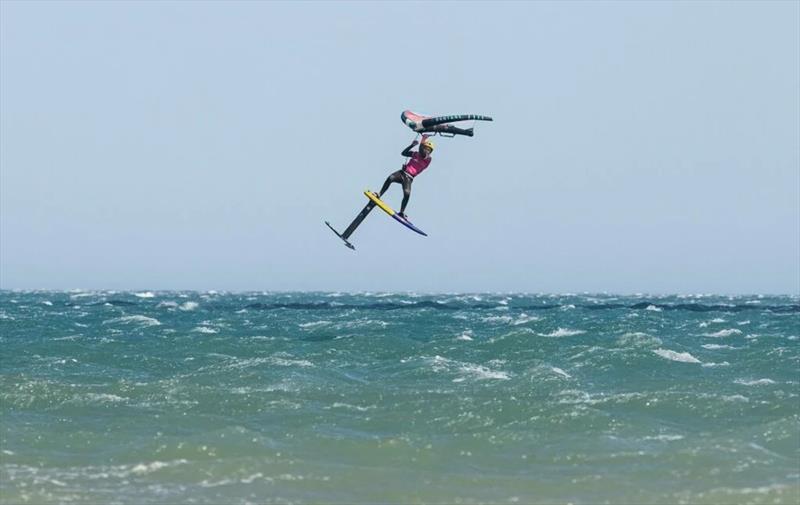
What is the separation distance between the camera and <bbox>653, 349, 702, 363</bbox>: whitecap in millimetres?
31016

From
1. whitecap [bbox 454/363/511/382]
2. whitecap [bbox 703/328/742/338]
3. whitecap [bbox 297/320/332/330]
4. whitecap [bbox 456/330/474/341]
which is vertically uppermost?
whitecap [bbox 703/328/742/338]

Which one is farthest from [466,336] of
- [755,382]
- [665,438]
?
[665,438]

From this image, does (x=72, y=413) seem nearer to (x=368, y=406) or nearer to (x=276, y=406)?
(x=276, y=406)

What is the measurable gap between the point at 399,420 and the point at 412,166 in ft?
25.0

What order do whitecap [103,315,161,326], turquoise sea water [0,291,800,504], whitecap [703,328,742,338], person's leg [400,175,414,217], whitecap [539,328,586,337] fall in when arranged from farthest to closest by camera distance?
whitecap [103,315,161,326] < whitecap [703,328,742,338] < whitecap [539,328,586,337] < person's leg [400,175,414,217] < turquoise sea water [0,291,800,504]

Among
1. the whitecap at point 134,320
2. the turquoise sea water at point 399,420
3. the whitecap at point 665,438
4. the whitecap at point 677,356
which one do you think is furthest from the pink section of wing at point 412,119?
the whitecap at point 134,320

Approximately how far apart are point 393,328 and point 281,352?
32.3 feet

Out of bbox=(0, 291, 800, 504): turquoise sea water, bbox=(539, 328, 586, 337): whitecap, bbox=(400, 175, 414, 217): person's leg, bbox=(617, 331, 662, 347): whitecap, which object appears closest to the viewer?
bbox=(0, 291, 800, 504): turquoise sea water

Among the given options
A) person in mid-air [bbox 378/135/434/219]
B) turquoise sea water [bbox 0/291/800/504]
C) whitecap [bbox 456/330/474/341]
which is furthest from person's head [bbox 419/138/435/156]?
whitecap [bbox 456/330/474/341]

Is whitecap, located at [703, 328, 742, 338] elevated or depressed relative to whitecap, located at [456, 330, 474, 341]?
elevated

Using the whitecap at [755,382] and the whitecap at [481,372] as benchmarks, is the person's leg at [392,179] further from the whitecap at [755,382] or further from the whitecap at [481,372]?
the whitecap at [755,382]

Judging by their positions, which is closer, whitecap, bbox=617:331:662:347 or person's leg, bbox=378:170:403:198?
person's leg, bbox=378:170:403:198

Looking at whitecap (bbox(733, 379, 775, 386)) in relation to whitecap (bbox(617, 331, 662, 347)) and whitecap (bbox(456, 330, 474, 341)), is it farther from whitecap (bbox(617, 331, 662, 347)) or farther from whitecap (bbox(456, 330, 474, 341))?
whitecap (bbox(456, 330, 474, 341))

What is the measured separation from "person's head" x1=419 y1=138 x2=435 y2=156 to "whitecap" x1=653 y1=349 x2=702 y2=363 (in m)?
10.1
